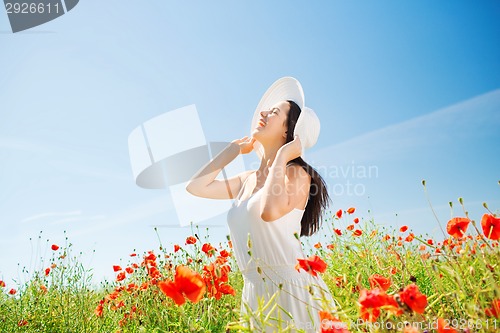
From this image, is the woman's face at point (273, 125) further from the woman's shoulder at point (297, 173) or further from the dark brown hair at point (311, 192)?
the woman's shoulder at point (297, 173)

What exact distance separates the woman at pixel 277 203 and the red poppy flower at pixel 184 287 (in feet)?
1.13

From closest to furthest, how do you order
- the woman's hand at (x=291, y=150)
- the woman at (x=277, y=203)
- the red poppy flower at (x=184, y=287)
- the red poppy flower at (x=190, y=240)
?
1. the red poppy flower at (x=184, y=287)
2. the woman at (x=277, y=203)
3. the woman's hand at (x=291, y=150)
4. the red poppy flower at (x=190, y=240)

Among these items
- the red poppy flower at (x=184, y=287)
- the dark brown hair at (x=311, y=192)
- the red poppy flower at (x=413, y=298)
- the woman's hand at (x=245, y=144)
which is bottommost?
the red poppy flower at (x=413, y=298)

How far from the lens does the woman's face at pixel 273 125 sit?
8.20ft

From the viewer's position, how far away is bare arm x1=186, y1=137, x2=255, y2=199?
8.90 ft

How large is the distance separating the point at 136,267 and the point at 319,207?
2.18 meters

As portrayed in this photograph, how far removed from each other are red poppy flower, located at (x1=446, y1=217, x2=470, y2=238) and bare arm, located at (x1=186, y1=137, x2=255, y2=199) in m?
1.40

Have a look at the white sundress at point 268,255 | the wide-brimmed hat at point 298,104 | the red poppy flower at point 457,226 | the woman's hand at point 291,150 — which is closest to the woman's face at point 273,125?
the wide-brimmed hat at point 298,104

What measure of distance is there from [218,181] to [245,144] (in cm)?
34

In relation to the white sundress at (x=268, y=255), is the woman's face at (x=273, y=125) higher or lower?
higher

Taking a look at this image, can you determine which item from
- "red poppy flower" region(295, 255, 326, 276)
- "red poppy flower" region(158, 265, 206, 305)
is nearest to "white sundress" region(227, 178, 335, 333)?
"red poppy flower" region(295, 255, 326, 276)

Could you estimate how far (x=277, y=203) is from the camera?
1999mm

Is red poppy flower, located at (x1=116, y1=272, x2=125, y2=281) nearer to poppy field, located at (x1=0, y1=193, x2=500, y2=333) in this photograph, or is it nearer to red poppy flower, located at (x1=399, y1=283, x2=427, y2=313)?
poppy field, located at (x1=0, y1=193, x2=500, y2=333)

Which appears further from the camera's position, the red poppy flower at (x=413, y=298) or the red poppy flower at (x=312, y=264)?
the red poppy flower at (x=312, y=264)
